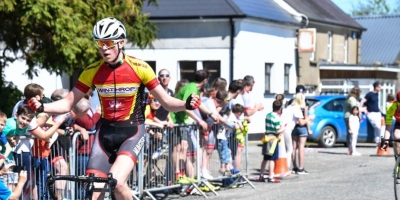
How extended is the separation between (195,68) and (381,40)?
93.0 ft

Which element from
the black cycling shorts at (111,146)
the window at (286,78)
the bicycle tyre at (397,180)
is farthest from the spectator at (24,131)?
the window at (286,78)

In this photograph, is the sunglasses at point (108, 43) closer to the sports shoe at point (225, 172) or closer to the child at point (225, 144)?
the child at point (225, 144)

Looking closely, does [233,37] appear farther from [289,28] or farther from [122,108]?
[122,108]

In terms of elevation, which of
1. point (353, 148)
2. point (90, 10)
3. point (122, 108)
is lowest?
point (353, 148)

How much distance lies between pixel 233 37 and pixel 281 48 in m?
4.77

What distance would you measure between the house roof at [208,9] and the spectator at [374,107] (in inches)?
390

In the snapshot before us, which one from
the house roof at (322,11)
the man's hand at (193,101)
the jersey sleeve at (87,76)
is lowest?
the man's hand at (193,101)

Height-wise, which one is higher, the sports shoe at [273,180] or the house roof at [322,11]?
the house roof at [322,11]

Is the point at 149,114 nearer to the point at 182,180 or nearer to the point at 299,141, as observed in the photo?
the point at 182,180

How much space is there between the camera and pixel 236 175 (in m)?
15.5

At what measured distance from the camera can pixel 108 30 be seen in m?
8.08

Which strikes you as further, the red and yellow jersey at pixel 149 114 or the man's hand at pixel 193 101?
the red and yellow jersey at pixel 149 114

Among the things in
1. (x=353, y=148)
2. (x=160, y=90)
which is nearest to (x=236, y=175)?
(x=160, y=90)

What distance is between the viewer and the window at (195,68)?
116 ft
